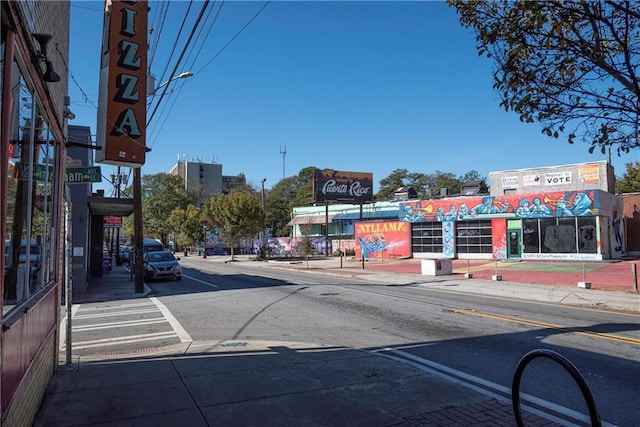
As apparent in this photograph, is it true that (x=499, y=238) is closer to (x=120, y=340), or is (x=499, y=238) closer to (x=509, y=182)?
(x=509, y=182)

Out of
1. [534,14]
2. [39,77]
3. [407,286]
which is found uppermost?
[534,14]

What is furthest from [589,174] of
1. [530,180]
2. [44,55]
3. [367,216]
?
[44,55]

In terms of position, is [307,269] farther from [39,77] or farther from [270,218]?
[270,218]

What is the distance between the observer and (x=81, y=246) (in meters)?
18.3

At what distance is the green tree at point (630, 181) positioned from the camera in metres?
48.1

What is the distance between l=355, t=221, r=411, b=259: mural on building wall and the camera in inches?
1577

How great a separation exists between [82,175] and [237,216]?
119ft

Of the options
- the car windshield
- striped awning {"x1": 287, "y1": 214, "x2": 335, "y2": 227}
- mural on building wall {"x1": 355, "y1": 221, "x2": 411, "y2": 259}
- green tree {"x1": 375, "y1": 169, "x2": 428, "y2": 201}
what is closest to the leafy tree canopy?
green tree {"x1": 375, "y1": 169, "x2": 428, "y2": 201}

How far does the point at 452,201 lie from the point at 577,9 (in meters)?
33.1

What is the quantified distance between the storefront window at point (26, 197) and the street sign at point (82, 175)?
296 cm

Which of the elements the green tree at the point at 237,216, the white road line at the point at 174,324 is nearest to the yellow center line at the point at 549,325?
the white road line at the point at 174,324

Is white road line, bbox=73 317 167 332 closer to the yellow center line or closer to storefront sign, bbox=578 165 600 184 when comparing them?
the yellow center line

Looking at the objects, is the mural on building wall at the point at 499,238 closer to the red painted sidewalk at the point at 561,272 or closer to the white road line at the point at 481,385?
the red painted sidewalk at the point at 561,272

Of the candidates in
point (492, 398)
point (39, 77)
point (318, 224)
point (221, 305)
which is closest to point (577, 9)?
point (492, 398)
